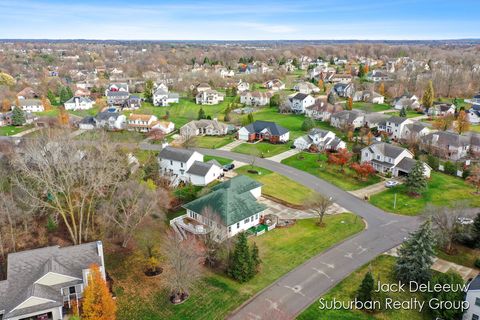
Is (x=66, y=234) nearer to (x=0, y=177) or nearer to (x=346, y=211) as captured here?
(x=0, y=177)

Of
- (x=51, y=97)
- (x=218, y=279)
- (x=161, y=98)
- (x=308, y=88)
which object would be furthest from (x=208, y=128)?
Answer: (x=51, y=97)

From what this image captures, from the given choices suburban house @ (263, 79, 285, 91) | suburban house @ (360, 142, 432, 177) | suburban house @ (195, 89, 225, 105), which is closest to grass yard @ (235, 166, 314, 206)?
suburban house @ (360, 142, 432, 177)

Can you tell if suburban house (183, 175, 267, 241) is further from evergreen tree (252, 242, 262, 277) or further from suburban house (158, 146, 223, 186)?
suburban house (158, 146, 223, 186)

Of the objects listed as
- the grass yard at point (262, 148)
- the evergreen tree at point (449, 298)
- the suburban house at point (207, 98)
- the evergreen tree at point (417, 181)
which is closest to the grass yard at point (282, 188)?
the grass yard at point (262, 148)

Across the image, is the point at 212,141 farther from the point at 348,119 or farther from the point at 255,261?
the point at 255,261

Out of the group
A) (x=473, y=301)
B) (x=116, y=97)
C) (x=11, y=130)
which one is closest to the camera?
(x=473, y=301)

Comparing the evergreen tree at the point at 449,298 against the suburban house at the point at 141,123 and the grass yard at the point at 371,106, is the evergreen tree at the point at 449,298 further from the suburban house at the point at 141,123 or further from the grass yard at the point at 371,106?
the grass yard at the point at 371,106

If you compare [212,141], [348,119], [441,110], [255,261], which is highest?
[441,110]
